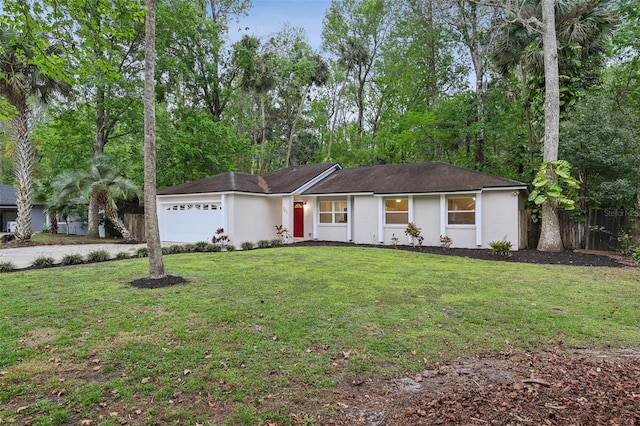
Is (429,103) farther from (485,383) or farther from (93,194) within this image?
(485,383)

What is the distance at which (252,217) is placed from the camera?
1712cm

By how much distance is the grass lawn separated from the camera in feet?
9.96

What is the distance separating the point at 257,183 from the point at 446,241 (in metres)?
10.3

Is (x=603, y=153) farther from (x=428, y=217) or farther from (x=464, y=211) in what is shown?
(x=428, y=217)

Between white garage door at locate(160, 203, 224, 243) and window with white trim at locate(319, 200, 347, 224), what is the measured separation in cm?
510

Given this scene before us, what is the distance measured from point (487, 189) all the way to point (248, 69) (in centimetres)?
1813

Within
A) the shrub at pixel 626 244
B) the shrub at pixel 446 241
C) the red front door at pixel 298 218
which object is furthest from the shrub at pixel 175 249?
the shrub at pixel 626 244

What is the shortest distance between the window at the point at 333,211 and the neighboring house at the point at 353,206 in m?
0.05

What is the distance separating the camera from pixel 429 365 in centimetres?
378

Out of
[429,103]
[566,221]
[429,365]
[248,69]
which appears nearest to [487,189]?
[566,221]

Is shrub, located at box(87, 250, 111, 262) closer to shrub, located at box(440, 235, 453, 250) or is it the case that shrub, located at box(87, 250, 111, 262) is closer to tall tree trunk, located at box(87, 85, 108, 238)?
tall tree trunk, located at box(87, 85, 108, 238)

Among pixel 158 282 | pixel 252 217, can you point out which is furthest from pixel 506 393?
pixel 252 217

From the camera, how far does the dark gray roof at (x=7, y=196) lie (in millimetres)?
25031

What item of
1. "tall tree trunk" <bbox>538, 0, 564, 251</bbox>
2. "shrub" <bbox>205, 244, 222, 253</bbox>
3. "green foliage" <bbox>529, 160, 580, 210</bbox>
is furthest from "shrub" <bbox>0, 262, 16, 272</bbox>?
"tall tree trunk" <bbox>538, 0, 564, 251</bbox>
